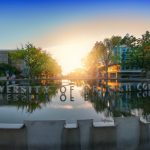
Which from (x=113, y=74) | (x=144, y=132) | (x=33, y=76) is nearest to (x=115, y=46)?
(x=113, y=74)

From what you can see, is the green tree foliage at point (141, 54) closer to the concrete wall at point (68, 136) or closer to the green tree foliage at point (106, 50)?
the green tree foliage at point (106, 50)

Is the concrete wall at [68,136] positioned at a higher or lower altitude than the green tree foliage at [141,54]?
lower

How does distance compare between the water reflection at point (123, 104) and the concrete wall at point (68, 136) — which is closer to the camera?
the concrete wall at point (68, 136)

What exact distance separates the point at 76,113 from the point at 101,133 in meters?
11.5

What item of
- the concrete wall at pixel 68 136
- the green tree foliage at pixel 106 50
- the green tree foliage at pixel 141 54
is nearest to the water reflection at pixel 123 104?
the concrete wall at pixel 68 136

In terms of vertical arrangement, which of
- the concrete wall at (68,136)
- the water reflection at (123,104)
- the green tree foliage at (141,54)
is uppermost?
the green tree foliage at (141,54)

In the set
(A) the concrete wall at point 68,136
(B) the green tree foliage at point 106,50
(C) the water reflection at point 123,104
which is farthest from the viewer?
(B) the green tree foliage at point 106,50

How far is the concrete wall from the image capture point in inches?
436

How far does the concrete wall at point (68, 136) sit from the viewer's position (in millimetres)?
11086

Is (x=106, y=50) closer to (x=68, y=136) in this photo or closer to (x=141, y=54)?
(x=141, y=54)

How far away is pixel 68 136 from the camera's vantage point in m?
11.3

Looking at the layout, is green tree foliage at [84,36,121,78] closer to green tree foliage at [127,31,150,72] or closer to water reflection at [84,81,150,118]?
green tree foliage at [127,31,150,72]

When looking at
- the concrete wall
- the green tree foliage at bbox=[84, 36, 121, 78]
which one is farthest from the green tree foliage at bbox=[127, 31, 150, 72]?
the concrete wall

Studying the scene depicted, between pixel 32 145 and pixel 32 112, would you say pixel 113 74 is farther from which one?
pixel 32 145
